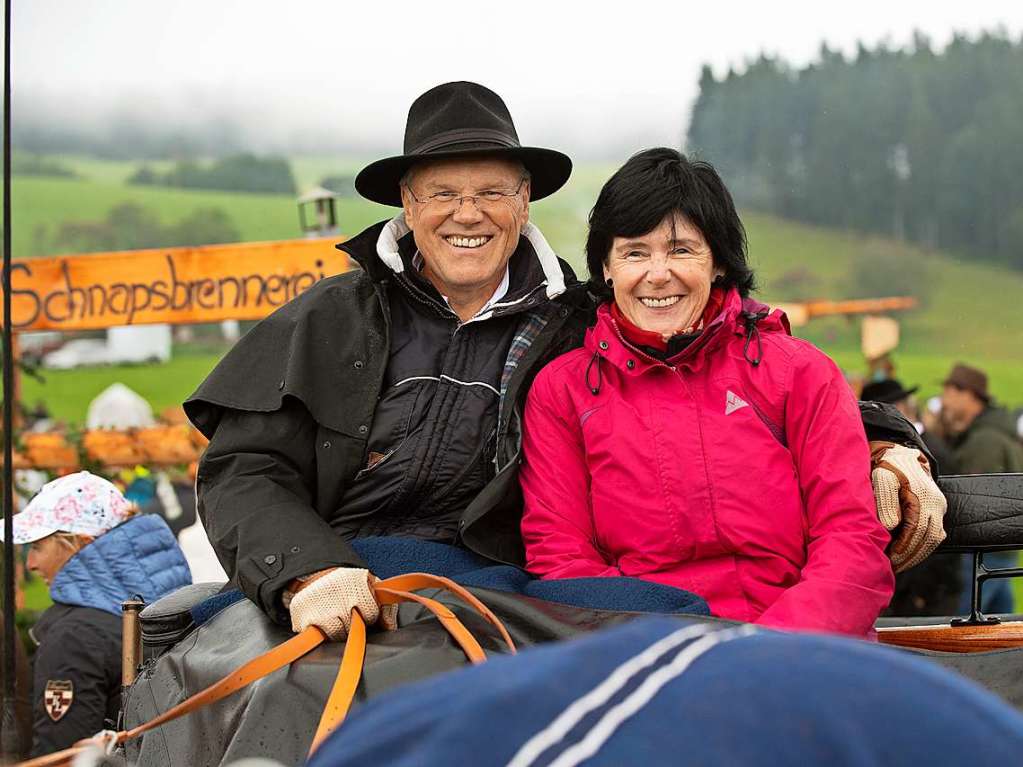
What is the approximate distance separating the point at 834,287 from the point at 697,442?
5.65 meters

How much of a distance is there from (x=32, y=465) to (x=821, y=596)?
17.4ft

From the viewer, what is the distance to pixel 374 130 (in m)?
8.11

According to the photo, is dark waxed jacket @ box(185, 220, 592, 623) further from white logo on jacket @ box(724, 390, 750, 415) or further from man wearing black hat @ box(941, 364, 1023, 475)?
man wearing black hat @ box(941, 364, 1023, 475)

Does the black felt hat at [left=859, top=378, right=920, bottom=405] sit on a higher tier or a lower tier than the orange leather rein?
lower

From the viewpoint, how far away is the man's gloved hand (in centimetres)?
251

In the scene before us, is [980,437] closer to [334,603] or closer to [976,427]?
[976,427]

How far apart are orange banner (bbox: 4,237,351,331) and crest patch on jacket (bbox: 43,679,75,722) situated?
2360 millimetres

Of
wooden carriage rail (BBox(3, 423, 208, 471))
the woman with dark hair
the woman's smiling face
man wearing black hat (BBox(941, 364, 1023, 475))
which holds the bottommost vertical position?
wooden carriage rail (BBox(3, 423, 208, 471))

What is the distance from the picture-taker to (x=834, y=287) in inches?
308

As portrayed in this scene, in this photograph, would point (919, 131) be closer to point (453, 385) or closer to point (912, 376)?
point (912, 376)

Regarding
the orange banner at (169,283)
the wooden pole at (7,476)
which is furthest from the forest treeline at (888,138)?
the wooden pole at (7,476)

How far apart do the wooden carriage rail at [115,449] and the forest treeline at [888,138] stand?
126 inches

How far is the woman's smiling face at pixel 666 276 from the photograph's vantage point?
2.58 metres

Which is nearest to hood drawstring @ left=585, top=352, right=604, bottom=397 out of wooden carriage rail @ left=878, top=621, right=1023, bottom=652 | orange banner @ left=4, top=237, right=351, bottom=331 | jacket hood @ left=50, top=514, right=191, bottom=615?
wooden carriage rail @ left=878, top=621, right=1023, bottom=652
